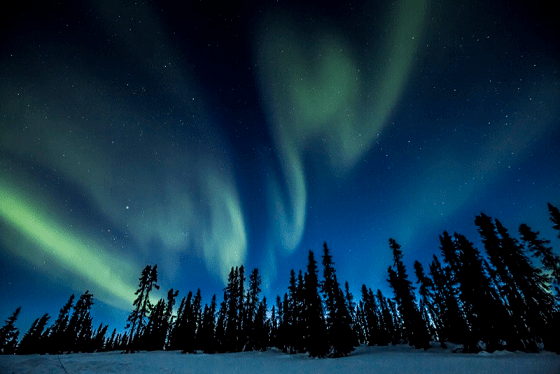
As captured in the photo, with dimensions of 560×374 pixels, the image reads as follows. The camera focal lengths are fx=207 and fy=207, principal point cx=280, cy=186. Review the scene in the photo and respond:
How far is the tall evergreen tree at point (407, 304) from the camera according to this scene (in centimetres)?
2653

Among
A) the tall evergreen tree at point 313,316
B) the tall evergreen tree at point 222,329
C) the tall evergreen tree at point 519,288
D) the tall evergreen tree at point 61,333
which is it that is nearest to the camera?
the tall evergreen tree at point 519,288

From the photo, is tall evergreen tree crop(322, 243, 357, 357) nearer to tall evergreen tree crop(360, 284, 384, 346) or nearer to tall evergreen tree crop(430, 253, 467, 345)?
tall evergreen tree crop(430, 253, 467, 345)

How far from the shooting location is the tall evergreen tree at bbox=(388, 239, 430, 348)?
26.5 metres

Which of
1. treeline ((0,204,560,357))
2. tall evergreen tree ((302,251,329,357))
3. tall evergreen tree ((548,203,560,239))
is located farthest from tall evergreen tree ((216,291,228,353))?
tall evergreen tree ((548,203,560,239))

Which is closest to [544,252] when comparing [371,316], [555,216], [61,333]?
[555,216]

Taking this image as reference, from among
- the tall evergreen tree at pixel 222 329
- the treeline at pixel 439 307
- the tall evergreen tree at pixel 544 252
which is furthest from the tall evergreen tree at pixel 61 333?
the tall evergreen tree at pixel 544 252

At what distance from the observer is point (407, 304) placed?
28.1 meters

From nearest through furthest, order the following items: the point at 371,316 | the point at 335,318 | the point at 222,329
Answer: the point at 335,318, the point at 222,329, the point at 371,316

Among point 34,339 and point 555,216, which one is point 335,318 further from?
point 34,339

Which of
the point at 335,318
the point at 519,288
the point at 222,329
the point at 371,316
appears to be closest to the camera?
the point at 519,288

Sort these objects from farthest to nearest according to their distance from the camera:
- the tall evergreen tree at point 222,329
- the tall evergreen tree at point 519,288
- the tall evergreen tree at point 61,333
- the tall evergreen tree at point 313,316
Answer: the tall evergreen tree at point 61,333, the tall evergreen tree at point 222,329, the tall evergreen tree at point 313,316, the tall evergreen tree at point 519,288

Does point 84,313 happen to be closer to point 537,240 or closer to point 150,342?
point 150,342

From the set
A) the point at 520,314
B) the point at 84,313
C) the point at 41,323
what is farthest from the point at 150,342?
the point at 520,314

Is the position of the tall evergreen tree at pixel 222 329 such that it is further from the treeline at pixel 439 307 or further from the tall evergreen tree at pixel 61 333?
the tall evergreen tree at pixel 61 333
